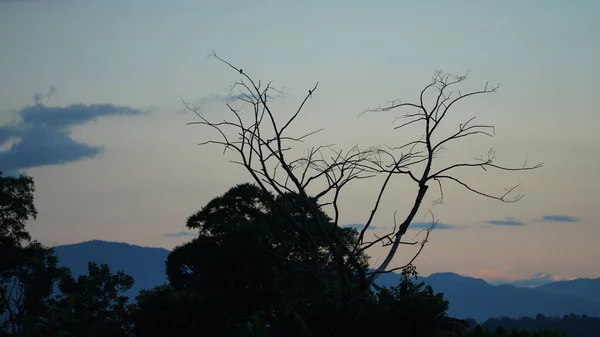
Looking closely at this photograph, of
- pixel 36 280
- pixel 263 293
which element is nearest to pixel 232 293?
pixel 263 293

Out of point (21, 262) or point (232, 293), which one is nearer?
point (232, 293)

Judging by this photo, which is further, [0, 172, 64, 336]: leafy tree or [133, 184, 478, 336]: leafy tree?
[0, 172, 64, 336]: leafy tree

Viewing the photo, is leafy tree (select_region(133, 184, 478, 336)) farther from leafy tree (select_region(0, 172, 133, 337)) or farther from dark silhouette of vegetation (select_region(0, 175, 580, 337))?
leafy tree (select_region(0, 172, 133, 337))

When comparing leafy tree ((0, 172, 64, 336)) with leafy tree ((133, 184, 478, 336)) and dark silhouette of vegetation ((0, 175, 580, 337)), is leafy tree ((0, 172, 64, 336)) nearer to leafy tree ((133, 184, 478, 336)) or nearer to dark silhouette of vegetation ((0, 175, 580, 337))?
dark silhouette of vegetation ((0, 175, 580, 337))

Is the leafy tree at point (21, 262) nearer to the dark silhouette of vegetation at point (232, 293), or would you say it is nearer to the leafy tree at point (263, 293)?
the dark silhouette of vegetation at point (232, 293)

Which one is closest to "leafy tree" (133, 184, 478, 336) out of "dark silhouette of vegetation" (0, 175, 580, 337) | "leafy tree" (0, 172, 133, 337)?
"dark silhouette of vegetation" (0, 175, 580, 337)

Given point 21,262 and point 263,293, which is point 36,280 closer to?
point 21,262

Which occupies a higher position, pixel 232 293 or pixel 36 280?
pixel 36 280

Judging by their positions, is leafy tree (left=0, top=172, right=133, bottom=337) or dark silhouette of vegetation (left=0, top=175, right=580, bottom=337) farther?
leafy tree (left=0, top=172, right=133, bottom=337)

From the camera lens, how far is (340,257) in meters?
19.4

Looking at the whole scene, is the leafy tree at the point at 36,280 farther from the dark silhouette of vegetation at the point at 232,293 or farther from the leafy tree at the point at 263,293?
the leafy tree at the point at 263,293

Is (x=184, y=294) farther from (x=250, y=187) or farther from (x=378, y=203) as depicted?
(x=250, y=187)

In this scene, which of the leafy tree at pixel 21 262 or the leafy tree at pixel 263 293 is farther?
the leafy tree at pixel 21 262

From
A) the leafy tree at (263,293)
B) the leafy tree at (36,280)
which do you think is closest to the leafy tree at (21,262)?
the leafy tree at (36,280)
